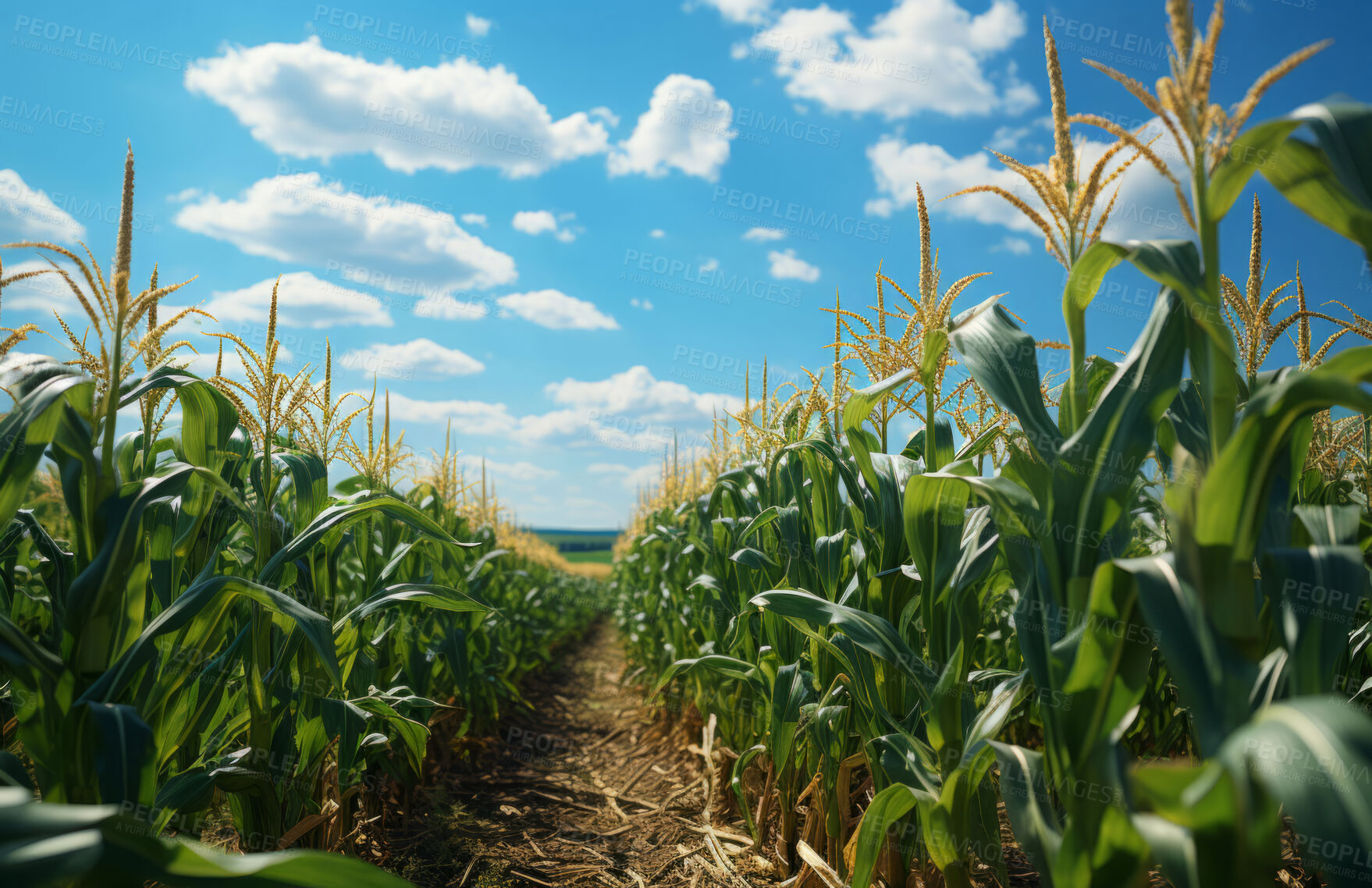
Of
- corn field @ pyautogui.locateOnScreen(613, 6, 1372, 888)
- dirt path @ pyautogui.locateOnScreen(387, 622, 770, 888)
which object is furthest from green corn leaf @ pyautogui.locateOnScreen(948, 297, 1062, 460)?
dirt path @ pyautogui.locateOnScreen(387, 622, 770, 888)

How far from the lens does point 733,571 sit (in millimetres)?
4004

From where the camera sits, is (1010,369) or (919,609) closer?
(1010,369)

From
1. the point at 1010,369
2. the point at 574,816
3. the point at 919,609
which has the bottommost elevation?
the point at 574,816

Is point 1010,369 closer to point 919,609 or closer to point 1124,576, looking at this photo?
point 1124,576

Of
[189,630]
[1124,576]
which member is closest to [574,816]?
[189,630]

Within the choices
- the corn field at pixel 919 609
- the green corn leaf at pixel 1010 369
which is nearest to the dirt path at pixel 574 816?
the corn field at pixel 919 609

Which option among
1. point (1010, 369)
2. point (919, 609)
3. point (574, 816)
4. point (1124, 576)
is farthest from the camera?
point (574, 816)

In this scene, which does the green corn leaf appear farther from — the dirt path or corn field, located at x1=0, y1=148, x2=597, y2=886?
the dirt path

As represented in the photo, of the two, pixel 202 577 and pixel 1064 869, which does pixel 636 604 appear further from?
pixel 1064 869

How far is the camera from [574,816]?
398 centimetres

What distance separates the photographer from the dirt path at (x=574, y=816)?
10.2 ft

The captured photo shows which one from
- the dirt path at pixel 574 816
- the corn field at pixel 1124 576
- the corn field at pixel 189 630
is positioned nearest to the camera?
the corn field at pixel 1124 576

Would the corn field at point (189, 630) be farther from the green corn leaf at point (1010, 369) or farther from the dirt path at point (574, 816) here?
the green corn leaf at point (1010, 369)

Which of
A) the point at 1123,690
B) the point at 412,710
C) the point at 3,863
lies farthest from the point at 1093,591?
the point at 412,710
